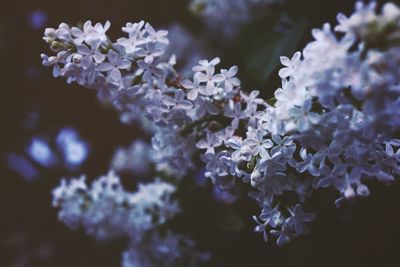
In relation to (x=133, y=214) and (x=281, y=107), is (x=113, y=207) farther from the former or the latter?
(x=281, y=107)

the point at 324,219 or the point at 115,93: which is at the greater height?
the point at 115,93

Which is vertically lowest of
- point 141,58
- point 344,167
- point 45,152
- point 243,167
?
point 344,167

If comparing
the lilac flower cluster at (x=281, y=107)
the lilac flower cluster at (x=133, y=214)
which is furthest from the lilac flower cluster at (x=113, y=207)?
the lilac flower cluster at (x=281, y=107)

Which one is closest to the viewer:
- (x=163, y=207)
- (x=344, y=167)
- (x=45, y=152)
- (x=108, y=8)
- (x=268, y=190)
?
(x=344, y=167)

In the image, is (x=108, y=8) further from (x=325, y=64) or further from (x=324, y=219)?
(x=325, y=64)

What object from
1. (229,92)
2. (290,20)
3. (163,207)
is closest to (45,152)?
(163,207)

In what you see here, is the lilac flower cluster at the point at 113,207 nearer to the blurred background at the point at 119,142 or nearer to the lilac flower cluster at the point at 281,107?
the blurred background at the point at 119,142

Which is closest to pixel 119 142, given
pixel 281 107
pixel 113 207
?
pixel 113 207

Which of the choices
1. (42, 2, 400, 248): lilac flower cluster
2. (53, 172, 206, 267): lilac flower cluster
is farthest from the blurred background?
(42, 2, 400, 248): lilac flower cluster
